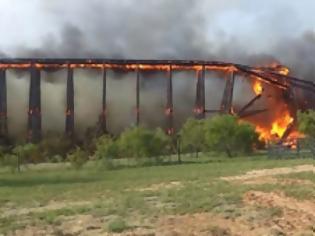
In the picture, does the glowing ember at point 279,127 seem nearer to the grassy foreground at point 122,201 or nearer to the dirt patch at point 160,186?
the grassy foreground at point 122,201

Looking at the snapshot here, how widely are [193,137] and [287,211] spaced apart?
168 ft

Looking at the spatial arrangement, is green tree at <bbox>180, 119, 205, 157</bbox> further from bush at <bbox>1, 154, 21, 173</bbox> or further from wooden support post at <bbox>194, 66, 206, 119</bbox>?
bush at <bbox>1, 154, 21, 173</bbox>

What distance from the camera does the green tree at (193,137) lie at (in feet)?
233

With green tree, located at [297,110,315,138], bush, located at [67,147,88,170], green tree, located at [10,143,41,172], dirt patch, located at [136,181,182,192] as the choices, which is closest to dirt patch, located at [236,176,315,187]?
dirt patch, located at [136,181,182,192]

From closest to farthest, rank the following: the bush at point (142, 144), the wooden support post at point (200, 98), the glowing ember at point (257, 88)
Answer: the bush at point (142, 144), the wooden support post at point (200, 98), the glowing ember at point (257, 88)

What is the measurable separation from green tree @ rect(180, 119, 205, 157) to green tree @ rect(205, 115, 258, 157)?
2114 mm

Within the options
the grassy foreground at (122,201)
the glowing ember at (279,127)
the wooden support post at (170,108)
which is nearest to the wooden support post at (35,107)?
the wooden support post at (170,108)

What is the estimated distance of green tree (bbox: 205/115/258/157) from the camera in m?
67.1

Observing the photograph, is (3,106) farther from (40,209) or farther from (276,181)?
(40,209)

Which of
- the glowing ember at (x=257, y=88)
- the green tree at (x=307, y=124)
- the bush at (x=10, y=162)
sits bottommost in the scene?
the bush at (x=10, y=162)

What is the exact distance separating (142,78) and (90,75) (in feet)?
23.1

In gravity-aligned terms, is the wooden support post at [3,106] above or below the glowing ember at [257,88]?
below

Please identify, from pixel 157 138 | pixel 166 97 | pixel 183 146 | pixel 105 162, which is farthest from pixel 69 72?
pixel 105 162

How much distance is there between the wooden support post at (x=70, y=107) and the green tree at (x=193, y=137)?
19.7 metres
